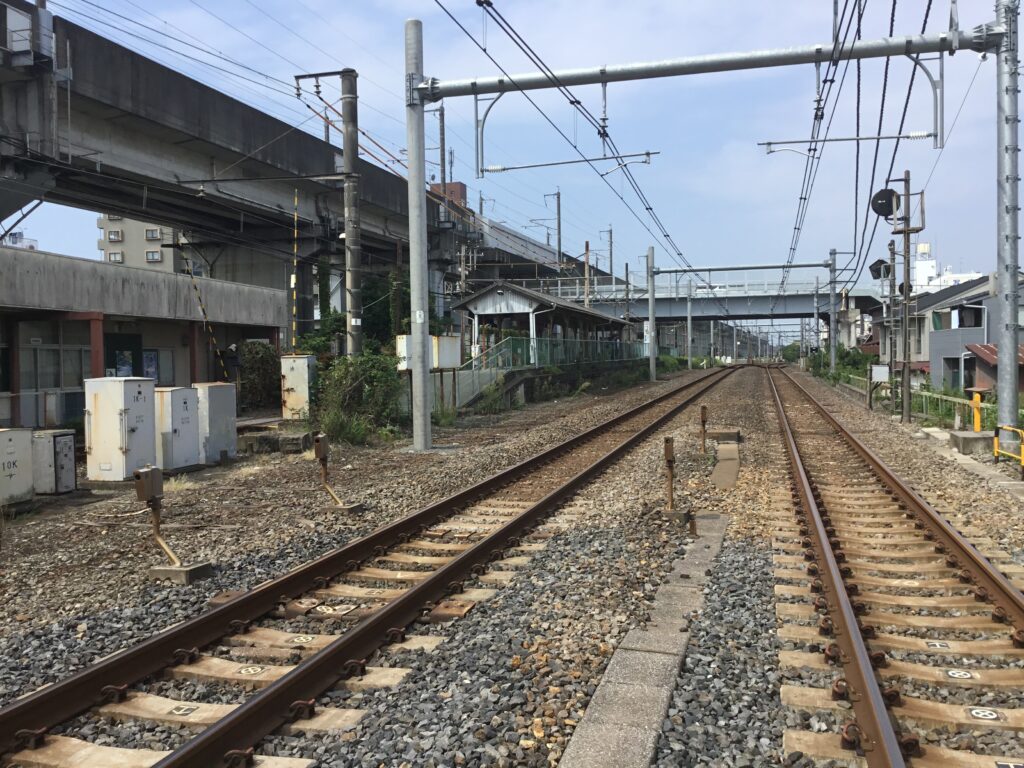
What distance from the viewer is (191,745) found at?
353cm

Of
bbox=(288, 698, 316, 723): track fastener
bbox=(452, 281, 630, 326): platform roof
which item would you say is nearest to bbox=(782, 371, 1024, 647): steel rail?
bbox=(288, 698, 316, 723): track fastener

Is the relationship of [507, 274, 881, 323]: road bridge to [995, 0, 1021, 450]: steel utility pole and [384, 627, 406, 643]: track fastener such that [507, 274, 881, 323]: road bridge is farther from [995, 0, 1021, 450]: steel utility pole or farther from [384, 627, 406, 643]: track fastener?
[384, 627, 406, 643]: track fastener

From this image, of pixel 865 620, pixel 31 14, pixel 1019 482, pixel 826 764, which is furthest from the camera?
pixel 31 14

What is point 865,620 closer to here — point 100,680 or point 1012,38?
point 100,680

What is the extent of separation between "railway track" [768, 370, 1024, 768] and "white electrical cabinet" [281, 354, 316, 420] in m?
10.8

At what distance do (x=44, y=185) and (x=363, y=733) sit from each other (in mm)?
22927

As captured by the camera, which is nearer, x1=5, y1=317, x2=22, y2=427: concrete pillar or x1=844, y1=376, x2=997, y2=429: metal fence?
x1=844, y1=376, x2=997, y2=429: metal fence

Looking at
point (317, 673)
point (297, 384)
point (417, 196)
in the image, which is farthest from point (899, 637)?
point (297, 384)

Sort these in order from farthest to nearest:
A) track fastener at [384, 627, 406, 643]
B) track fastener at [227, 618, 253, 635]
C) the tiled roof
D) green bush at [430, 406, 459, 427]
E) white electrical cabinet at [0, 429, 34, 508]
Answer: the tiled roof → green bush at [430, 406, 459, 427] → white electrical cabinet at [0, 429, 34, 508] → track fastener at [227, 618, 253, 635] → track fastener at [384, 627, 406, 643]

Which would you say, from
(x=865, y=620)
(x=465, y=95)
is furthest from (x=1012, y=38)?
(x=865, y=620)

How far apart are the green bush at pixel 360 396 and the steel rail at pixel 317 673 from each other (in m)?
9.37

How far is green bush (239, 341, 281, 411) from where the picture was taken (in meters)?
22.3

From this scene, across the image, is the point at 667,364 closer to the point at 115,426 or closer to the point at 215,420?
the point at 215,420

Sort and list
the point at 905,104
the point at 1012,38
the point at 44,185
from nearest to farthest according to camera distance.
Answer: the point at 1012,38 < the point at 905,104 < the point at 44,185
